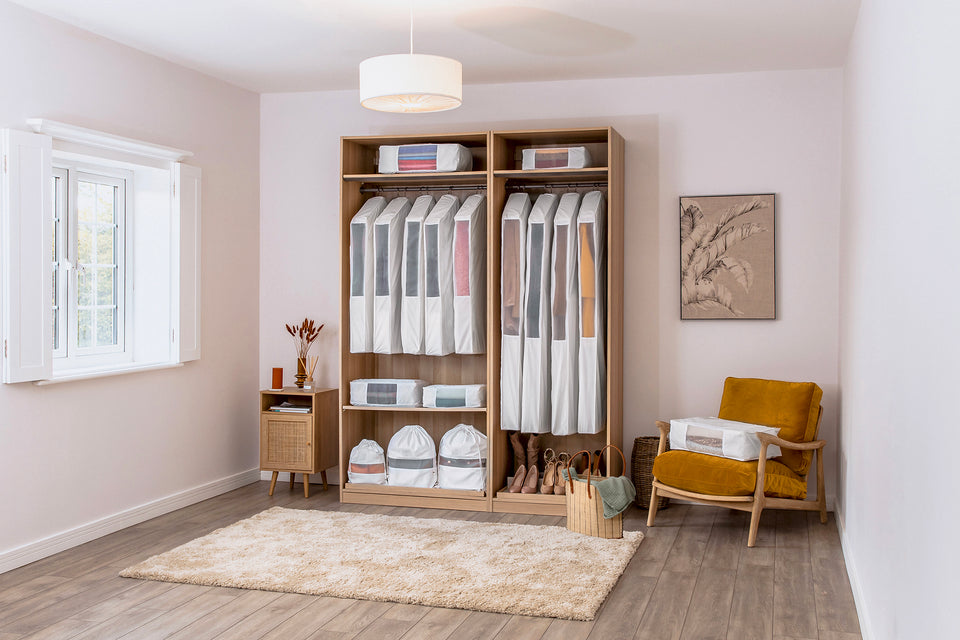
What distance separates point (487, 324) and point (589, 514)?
1448 mm

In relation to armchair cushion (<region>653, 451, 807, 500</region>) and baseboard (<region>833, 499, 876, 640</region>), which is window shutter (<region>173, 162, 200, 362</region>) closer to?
armchair cushion (<region>653, 451, 807, 500</region>)

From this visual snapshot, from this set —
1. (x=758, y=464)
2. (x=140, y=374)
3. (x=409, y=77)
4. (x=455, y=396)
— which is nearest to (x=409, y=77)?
(x=409, y=77)

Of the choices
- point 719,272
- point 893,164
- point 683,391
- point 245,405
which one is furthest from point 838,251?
point 245,405

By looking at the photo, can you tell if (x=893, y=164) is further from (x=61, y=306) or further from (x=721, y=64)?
(x=61, y=306)

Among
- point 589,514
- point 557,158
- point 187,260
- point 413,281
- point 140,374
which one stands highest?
point 557,158

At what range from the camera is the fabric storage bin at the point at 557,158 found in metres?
5.41

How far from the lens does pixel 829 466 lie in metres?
5.50

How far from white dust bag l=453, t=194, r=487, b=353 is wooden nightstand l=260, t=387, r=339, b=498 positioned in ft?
3.57

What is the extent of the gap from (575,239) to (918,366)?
10.4ft

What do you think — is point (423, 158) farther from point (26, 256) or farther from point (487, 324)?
point (26, 256)

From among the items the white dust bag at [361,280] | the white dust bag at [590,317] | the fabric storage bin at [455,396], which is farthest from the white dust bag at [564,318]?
the white dust bag at [361,280]

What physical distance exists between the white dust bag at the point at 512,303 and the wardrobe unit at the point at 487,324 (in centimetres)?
7

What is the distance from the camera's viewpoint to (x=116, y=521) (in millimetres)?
4969

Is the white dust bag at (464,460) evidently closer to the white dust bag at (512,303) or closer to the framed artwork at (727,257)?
the white dust bag at (512,303)
